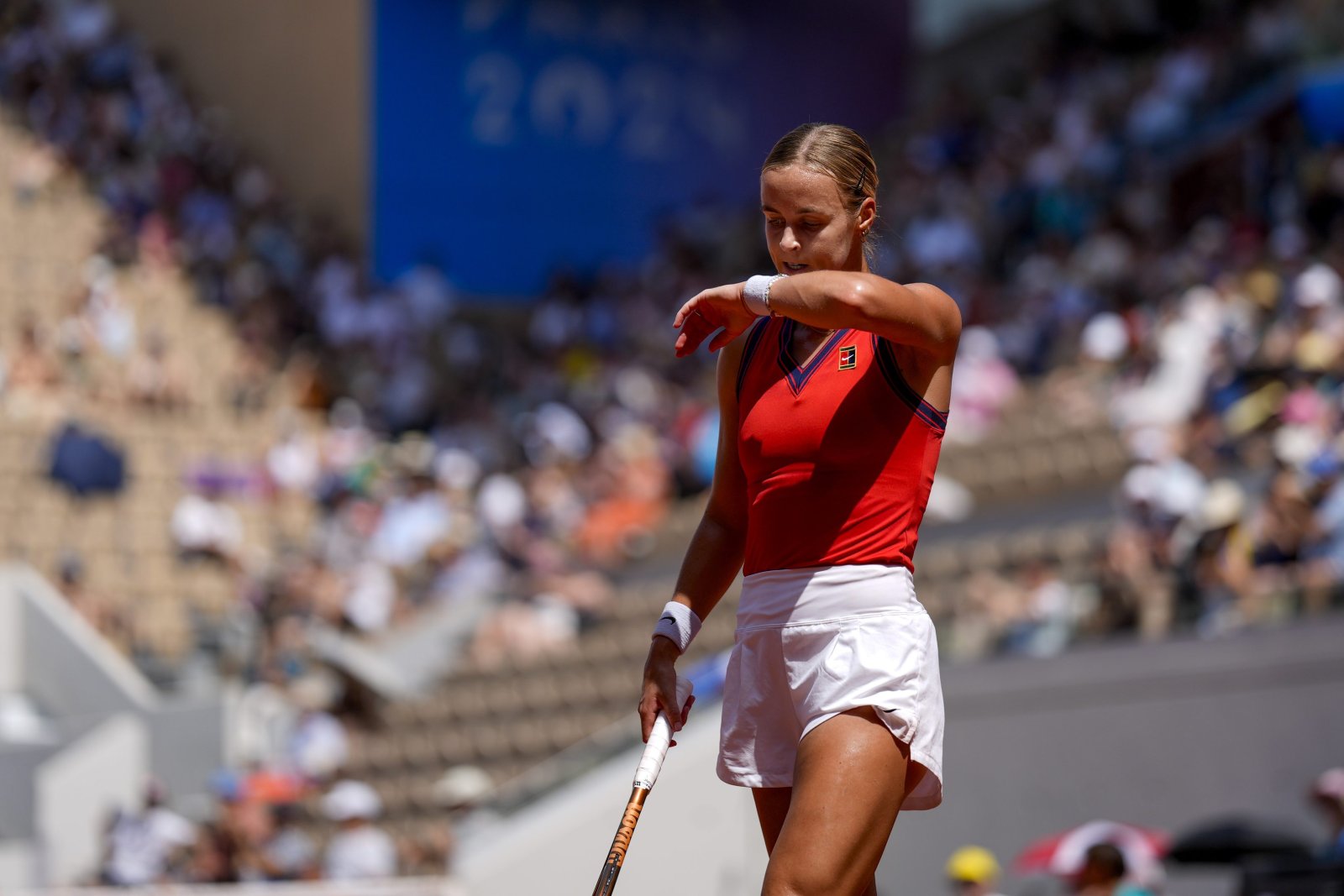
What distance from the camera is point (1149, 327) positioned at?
14.4 metres

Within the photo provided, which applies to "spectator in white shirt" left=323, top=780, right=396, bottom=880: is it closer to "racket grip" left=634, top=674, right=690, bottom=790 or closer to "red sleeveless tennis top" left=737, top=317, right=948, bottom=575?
"racket grip" left=634, top=674, right=690, bottom=790

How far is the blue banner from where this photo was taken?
22703 mm

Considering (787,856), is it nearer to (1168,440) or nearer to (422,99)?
(1168,440)

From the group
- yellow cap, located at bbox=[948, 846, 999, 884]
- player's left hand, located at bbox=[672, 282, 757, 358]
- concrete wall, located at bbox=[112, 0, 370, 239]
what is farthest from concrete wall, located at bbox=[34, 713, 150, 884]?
player's left hand, located at bbox=[672, 282, 757, 358]

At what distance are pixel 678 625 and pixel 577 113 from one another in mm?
19939

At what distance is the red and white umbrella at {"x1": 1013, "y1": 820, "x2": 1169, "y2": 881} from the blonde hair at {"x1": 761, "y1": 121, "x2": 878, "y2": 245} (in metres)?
5.21

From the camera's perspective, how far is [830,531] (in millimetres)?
3777

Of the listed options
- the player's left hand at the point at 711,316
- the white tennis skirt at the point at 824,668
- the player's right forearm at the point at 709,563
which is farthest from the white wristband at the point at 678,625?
the player's left hand at the point at 711,316

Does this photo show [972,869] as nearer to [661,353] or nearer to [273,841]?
[273,841]

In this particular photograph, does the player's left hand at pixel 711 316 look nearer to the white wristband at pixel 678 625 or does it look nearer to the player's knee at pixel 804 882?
the white wristband at pixel 678 625

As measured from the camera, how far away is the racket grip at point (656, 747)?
12.4 feet

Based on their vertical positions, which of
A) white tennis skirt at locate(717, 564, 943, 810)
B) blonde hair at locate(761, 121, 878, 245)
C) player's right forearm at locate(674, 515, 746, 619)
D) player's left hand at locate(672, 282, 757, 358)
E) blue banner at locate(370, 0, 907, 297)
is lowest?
white tennis skirt at locate(717, 564, 943, 810)

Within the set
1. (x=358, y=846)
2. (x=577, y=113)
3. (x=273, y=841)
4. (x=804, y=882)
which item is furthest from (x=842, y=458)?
(x=577, y=113)

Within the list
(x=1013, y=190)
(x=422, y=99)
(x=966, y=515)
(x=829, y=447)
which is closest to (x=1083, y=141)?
(x=1013, y=190)
